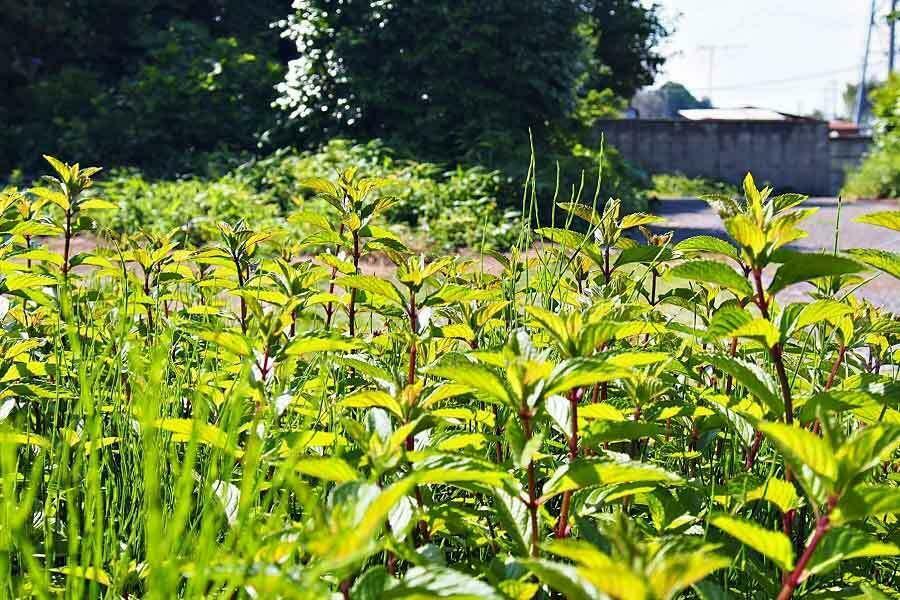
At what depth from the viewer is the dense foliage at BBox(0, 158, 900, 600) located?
0.75 metres

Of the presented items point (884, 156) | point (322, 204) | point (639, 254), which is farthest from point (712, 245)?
point (884, 156)

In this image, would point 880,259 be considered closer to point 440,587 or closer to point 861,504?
point 861,504

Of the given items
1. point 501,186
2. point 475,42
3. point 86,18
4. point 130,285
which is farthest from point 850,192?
point 130,285

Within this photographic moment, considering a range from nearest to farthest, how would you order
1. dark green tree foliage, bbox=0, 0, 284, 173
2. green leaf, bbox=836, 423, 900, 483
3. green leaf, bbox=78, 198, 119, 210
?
green leaf, bbox=836, 423, 900, 483
green leaf, bbox=78, 198, 119, 210
dark green tree foliage, bbox=0, 0, 284, 173

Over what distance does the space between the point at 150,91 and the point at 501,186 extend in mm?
6272

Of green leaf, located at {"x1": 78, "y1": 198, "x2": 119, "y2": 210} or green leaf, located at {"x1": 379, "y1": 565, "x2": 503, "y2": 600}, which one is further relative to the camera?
green leaf, located at {"x1": 78, "y1": 198, "x2": 119, "y2": 210}

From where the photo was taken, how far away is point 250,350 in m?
1.10

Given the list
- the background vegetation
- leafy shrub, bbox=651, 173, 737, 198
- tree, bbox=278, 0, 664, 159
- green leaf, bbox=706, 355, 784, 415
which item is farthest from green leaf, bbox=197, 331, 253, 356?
leafy shrub, bbox=651, 173, 737, 198

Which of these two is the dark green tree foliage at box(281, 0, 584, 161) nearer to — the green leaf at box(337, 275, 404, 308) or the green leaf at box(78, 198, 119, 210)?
the green leaf at box(78, 198, 119, 210)

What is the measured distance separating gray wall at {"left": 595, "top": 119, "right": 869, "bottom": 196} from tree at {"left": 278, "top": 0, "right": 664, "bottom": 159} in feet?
39.6

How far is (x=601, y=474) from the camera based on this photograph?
0.88m

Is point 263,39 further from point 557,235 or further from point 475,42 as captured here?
point 557,235

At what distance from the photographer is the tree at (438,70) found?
444 inches

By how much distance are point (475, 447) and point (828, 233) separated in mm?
10957
